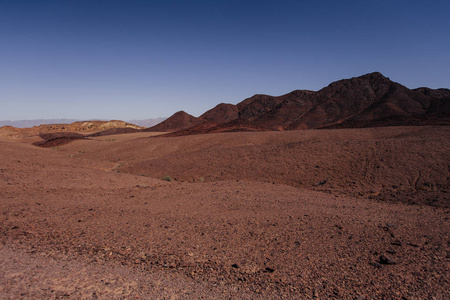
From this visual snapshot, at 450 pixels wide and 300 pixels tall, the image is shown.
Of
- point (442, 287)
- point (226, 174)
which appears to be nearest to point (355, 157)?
point (226, 174)

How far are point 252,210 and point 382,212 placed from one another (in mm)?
3386

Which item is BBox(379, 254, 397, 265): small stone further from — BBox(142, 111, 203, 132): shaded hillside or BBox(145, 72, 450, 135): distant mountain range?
BBox(142, 111, 203, 132): shaded hillside

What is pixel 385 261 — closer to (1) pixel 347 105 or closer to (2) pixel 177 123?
(1) pixel 347 105

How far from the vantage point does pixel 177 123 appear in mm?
76938

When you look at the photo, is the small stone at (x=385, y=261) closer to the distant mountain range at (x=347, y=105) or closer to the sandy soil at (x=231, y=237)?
the sandy soil at (x=231, y=237)

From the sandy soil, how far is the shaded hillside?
62.7m

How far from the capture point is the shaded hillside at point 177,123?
244ft

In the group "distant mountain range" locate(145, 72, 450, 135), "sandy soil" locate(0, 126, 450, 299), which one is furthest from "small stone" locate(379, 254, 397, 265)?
"distant mountain range" locate(145, 72, 450, 135)

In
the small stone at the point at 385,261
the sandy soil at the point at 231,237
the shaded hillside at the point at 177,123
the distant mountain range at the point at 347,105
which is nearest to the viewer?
the sandy soil at the point at 231,237

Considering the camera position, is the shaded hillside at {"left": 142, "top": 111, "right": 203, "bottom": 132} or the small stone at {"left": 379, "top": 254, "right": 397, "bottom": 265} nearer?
the small stone at {"left": 379, "top": 254, "right": 397, "bottom": 265}

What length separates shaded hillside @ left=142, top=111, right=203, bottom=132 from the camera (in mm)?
74375

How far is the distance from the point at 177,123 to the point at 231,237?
73267 mm

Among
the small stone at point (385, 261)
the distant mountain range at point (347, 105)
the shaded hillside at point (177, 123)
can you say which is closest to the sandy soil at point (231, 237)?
the small stone at point (385, 261)

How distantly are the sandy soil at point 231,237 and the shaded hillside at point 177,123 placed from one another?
206 feet
